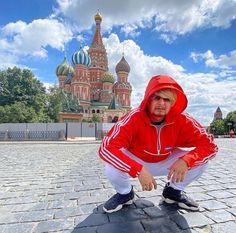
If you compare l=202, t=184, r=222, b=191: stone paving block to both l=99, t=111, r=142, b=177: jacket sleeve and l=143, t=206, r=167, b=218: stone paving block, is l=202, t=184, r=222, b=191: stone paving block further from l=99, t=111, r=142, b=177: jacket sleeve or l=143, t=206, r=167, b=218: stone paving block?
l=99, t=111, r=142, b=177: jacket sleeve

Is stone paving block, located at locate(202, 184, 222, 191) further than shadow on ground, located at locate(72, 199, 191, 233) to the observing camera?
Yes

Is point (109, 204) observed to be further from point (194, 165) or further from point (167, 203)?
point (194, 165)

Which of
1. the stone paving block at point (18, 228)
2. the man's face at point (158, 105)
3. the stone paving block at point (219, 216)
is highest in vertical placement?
the man's face at point (158, 105)

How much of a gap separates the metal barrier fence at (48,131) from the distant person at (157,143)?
81.1ft

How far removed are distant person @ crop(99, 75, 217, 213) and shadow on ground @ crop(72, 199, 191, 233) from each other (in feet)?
0.35

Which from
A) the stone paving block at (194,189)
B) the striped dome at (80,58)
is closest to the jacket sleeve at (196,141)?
the stone paving block at (194,189)

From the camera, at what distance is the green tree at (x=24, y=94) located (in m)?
32.5

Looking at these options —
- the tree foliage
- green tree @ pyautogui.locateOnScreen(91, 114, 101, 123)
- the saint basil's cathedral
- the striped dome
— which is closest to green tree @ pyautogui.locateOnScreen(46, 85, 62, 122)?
the saint basil's cathedral

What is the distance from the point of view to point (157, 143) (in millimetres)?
2373

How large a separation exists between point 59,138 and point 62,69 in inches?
1309

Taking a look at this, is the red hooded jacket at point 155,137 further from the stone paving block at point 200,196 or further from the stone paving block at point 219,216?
the stone paving block at point 200,196

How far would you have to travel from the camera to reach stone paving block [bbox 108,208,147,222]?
7.62 ft

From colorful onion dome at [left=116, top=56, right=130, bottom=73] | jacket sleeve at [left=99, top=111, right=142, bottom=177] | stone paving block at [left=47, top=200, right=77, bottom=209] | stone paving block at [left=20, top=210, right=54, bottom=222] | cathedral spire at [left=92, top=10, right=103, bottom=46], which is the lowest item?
stone paving block at [left=20, top=210, right=54, bottom=222]

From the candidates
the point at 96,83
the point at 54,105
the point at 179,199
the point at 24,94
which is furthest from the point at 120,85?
the point at 179,199
